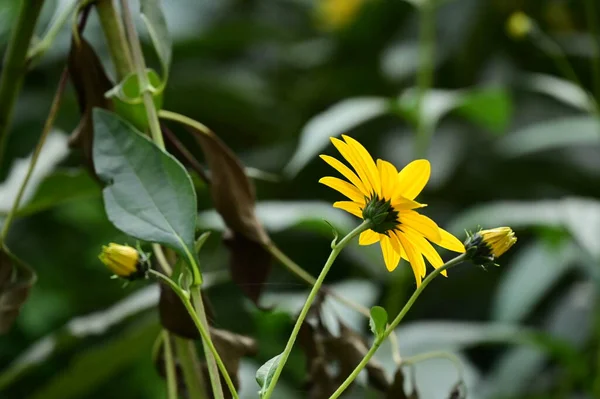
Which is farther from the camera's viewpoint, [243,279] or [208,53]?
[208,53]

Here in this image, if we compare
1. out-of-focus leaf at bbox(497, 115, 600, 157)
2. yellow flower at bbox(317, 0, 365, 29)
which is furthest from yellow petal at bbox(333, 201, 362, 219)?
yellow flower at bbox(317, 0, 365, 29)

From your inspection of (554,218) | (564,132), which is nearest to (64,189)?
(554,218)

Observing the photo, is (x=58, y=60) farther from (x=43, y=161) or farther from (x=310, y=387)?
(x=310, y=387)

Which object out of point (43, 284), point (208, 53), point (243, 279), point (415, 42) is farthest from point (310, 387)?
point (208, 53)

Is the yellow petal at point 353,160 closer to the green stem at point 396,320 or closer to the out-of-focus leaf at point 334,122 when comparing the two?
the green stem at point 396,320

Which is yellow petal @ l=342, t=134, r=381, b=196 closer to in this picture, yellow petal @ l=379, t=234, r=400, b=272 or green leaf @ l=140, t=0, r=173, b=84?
yellow petal @ l=379, t=234, r=400, b=272

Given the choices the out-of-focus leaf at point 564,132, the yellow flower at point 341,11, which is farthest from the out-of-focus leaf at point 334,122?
the yellow flower at point 341,11

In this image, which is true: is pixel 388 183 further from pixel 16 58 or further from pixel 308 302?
pixel 16 58
